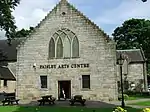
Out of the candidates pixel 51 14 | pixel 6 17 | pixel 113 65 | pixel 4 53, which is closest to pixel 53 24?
pixel 51 14

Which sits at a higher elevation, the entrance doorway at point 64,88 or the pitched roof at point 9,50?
the pitched roof at point 9,50

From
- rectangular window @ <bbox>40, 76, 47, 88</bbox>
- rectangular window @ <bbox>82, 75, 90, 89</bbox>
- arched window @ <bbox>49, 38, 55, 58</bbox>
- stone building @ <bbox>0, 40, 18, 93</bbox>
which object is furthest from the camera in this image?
stone building @ <bbox>0, 40, 18, 93</bbox>

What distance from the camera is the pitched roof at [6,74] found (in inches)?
1726

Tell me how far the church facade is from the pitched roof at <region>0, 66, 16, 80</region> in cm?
1176

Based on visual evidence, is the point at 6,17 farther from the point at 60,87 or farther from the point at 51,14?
the point at 60,87

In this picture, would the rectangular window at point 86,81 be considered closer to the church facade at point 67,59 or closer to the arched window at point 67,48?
the church facade at point 67,59

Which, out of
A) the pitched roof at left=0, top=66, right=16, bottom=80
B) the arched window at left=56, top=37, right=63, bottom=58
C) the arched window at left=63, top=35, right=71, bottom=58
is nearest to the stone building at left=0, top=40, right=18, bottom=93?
the pitched roof at left=0, top=66, right=16, bottom=80

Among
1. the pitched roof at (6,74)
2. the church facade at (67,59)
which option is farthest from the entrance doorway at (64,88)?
the pitched roof at (6,74)

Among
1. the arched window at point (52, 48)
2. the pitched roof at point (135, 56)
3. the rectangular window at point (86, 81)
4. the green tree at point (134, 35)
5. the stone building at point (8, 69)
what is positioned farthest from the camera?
the green tree at point (134, 35)

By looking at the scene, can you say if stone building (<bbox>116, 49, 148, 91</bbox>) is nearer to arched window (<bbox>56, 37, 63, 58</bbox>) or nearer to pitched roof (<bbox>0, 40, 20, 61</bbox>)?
pitched roof (<bbox>0, 40, 20, 61</bbox>)

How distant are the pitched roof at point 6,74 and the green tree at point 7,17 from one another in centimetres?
873

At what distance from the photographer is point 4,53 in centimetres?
5162

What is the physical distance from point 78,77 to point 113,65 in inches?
161

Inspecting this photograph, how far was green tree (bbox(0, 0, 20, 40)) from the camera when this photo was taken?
33.5 metres
